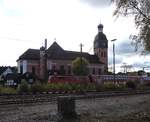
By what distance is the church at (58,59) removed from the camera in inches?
4093

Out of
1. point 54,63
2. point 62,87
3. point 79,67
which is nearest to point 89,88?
point 62,87

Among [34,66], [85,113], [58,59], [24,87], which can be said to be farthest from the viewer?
[58,59]

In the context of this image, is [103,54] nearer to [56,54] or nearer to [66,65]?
[66,65]

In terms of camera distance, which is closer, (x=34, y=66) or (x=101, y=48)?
(x=34, y=66)

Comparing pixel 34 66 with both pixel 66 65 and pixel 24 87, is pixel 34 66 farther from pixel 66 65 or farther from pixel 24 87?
pixel 24 87

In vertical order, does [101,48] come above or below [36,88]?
above

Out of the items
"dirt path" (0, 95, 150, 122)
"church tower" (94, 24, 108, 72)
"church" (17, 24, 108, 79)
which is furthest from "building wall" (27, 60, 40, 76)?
"dirt path" (0, 95, 150, 122)

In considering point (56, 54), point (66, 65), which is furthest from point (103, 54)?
point (56, 54)

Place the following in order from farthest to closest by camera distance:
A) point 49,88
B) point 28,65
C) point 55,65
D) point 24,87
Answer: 1. point 55,65
2. point 28,65
3. point 49,88
4. point 24,87

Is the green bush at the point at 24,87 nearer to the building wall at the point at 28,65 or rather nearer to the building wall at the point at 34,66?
the building wall at the point at 28,65

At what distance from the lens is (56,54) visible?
11475 centimetres

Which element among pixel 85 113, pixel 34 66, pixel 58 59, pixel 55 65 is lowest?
pixel 85 113

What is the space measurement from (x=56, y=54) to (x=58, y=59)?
7.00 ft

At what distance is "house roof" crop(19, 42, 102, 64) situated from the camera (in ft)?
353
